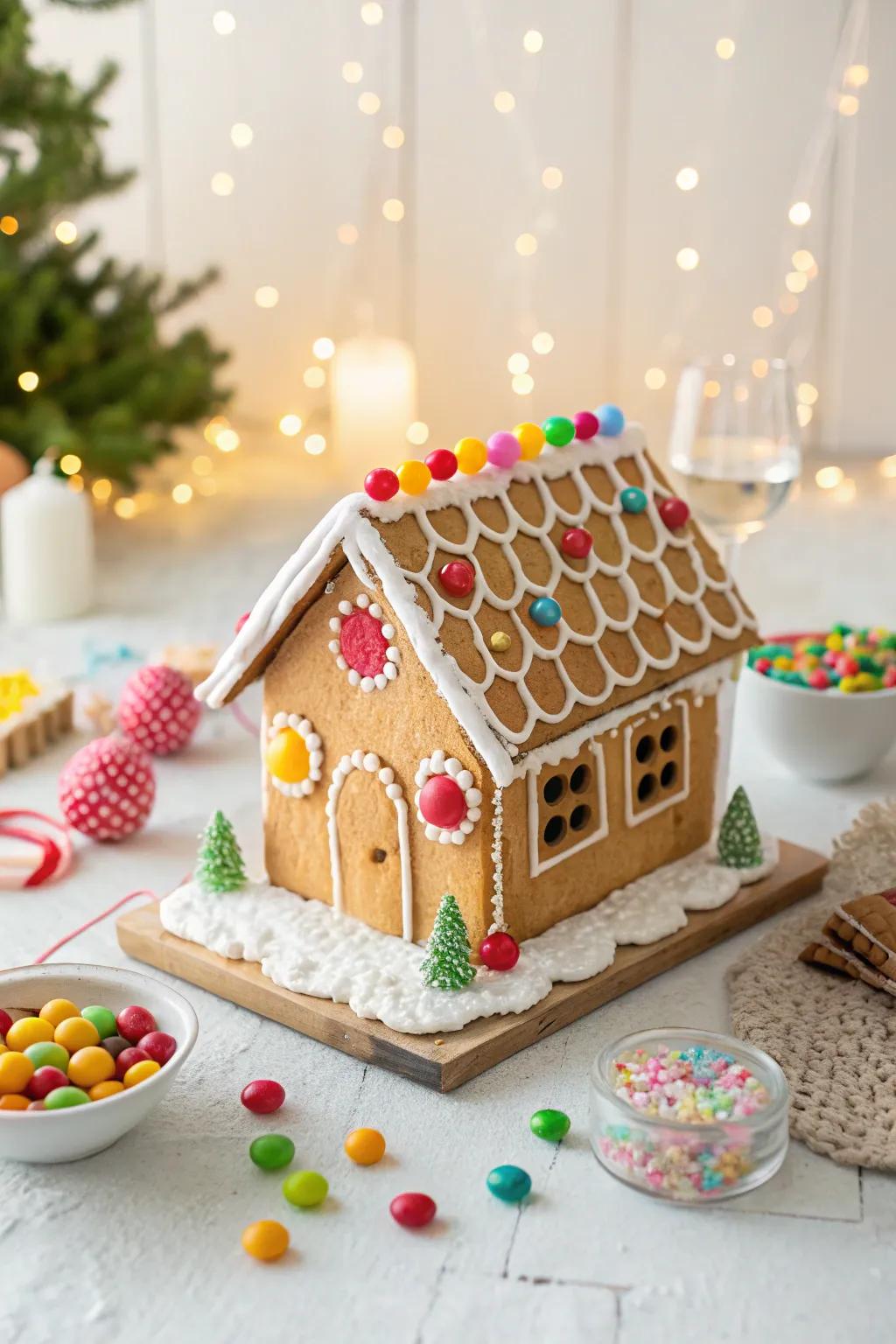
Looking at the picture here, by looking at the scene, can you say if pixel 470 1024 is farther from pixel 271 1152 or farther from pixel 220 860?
pixel 220 860

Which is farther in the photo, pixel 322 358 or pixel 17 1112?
pixel 322 358

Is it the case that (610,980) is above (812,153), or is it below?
below

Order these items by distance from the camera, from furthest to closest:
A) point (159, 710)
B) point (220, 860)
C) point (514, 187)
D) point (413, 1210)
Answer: point (514, 187) → point (159, 710) → point (220, 860) → point (413, 1210)

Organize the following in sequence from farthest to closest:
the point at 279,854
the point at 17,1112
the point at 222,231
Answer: the point at 222,231
the point at 279,854
the point at 17,1112

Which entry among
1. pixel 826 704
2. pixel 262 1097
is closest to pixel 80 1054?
pixel 262 1097

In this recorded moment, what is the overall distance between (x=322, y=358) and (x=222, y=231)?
416mm

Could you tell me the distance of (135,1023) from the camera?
4.73 ft

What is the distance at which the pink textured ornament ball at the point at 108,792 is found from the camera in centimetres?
197

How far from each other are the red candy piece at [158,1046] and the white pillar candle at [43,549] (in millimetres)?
1550

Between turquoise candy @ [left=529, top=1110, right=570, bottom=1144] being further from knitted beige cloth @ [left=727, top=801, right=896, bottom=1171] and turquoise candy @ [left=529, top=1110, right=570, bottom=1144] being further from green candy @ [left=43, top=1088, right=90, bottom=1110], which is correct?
green candy @ [left=43, top=1088, right=90, bottom=1110]

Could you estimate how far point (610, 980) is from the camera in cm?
164

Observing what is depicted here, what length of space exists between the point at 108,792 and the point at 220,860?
11.3 inches

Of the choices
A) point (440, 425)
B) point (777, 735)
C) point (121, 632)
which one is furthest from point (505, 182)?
point (777, 735)

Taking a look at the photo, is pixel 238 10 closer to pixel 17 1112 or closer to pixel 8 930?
pixel 8 930
